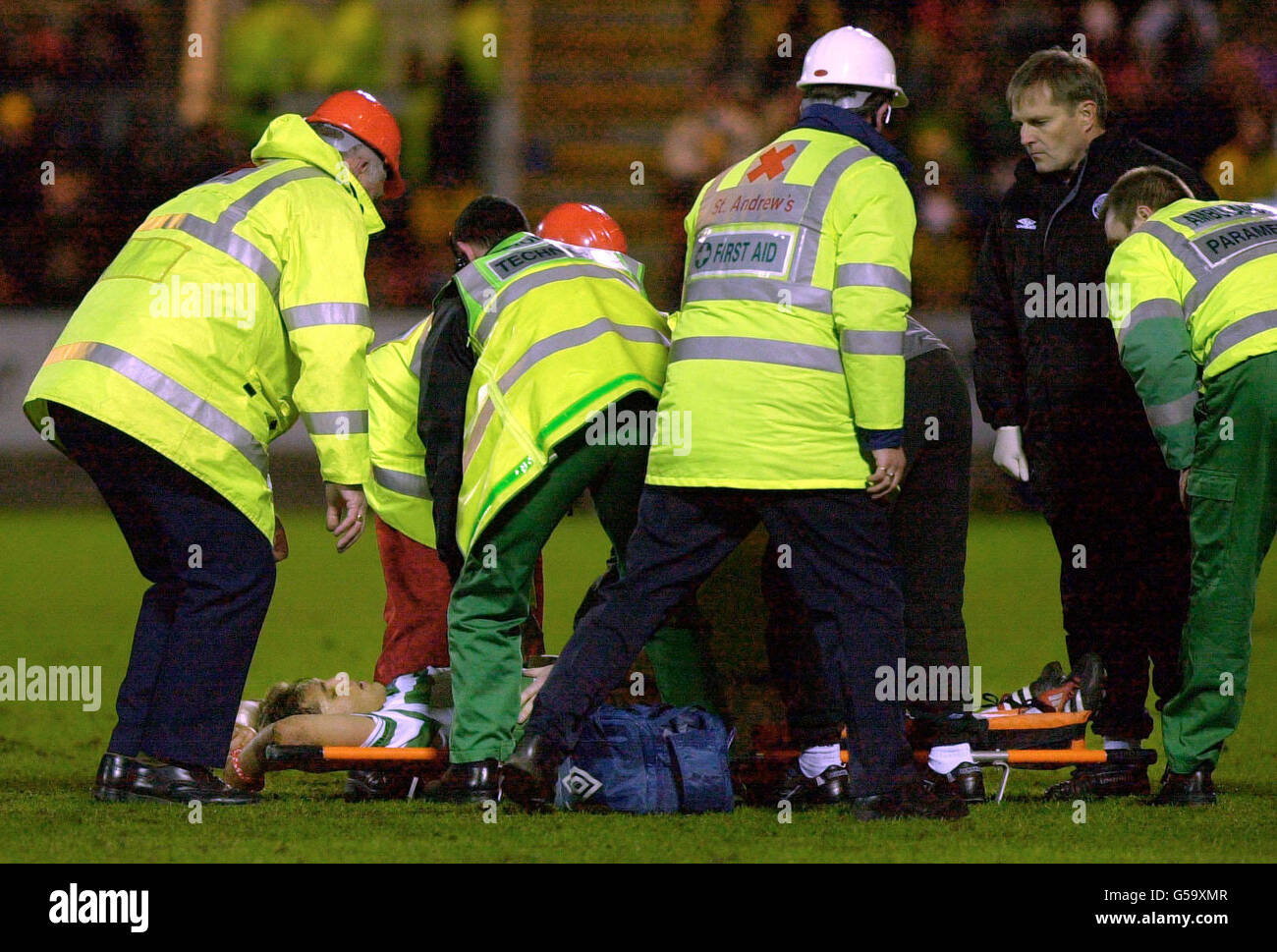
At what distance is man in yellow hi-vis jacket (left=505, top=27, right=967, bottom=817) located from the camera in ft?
14.4

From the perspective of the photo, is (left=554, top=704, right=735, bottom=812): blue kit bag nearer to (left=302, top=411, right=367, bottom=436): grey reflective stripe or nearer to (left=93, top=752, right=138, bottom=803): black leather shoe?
(left=302, top=411, right=367, bottom=436): grey reflective stripe

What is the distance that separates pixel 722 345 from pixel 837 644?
78 centimetres

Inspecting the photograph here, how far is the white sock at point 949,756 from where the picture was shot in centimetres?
474

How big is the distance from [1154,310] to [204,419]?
248 centimetres

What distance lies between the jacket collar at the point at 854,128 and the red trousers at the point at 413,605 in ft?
5.66

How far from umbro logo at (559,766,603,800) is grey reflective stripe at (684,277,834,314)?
1.27m

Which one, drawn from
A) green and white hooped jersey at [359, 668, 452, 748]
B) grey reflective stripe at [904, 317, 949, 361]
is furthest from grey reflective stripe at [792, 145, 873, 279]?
green and white hooped jersey at [359, 668, 452, 748]

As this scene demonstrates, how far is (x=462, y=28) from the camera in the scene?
51.9 feet

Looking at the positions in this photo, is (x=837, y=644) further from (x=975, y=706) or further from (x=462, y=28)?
(x=462, y=28)

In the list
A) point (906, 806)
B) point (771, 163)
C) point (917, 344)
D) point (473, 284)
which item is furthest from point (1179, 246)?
point (473, 284)

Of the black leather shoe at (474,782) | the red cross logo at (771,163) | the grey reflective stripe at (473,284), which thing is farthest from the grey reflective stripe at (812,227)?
the black leather shoe at (474,782)

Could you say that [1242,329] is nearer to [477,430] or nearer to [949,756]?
[949,756]

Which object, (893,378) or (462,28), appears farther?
(462,28)

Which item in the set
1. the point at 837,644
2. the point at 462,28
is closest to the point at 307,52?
the point at 462,28
